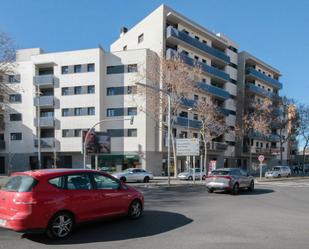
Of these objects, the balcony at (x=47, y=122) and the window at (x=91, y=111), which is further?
the balcony at (x=47, y=122)

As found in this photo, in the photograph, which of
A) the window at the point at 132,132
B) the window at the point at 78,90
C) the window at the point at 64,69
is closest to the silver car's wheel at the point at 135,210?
the window at the point at 132,132

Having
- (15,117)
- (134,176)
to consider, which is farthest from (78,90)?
(134,176)

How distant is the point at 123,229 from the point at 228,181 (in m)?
12.2

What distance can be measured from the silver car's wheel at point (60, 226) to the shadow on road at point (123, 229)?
155 millimetres

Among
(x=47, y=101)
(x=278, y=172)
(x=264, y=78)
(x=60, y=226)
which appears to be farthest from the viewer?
(x=264, y=78)

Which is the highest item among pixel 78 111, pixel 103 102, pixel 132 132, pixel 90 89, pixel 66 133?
pixel 90 89

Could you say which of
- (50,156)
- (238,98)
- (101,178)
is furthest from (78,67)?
(101,178)

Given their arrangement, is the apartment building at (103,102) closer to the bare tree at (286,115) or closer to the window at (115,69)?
the window at (115,69)

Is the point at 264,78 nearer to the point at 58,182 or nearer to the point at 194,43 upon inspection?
the point at 194,43

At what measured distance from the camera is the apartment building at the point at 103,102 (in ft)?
153

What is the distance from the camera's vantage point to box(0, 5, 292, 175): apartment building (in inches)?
1833

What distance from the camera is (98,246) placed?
23.2 feet

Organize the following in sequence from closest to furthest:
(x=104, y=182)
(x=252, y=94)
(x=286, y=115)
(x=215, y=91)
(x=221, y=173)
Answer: (x=104, y=182) < (x=221, y=173) < (x=215, y=91) < (x=286, y=115) < (x=252, y=94)

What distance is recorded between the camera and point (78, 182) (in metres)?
8.28
